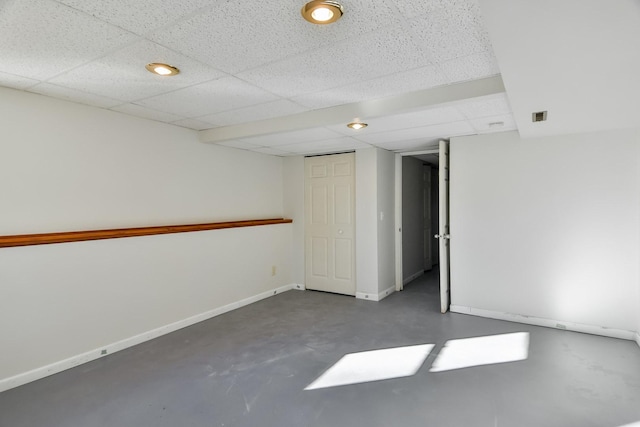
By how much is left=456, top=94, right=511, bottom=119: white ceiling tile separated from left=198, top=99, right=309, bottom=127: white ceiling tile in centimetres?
140

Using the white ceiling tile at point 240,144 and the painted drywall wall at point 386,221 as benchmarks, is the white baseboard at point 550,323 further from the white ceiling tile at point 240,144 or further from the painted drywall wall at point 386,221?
the white ceiling tile at point 240,144

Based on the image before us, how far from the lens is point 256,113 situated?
10.6 ft

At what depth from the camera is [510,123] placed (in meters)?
3.31

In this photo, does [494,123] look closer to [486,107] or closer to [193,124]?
[486,107]

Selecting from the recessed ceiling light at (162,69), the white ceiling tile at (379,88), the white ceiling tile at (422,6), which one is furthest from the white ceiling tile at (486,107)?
the recessed ceiling light at (162,69)

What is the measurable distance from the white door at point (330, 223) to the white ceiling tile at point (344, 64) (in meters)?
2.42

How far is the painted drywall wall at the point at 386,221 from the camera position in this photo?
4.70m

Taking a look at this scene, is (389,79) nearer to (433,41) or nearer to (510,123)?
(433,41)

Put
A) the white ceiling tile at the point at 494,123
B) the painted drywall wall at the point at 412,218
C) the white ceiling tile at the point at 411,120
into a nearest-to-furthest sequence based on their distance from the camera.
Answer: the white ceiling tile at the point at 411,120, the white ceiling tile at the point at 494,123, the painted drywall wall at the point at 412,218

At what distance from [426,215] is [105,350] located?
5.48m

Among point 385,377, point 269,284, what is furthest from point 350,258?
point 385,377

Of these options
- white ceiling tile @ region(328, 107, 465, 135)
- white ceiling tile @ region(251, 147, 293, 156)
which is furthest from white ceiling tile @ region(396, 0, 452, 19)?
white ceiling tile @ region(251, 147, 293, 156)

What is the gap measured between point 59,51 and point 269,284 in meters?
3.64

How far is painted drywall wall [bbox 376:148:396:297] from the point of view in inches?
185
